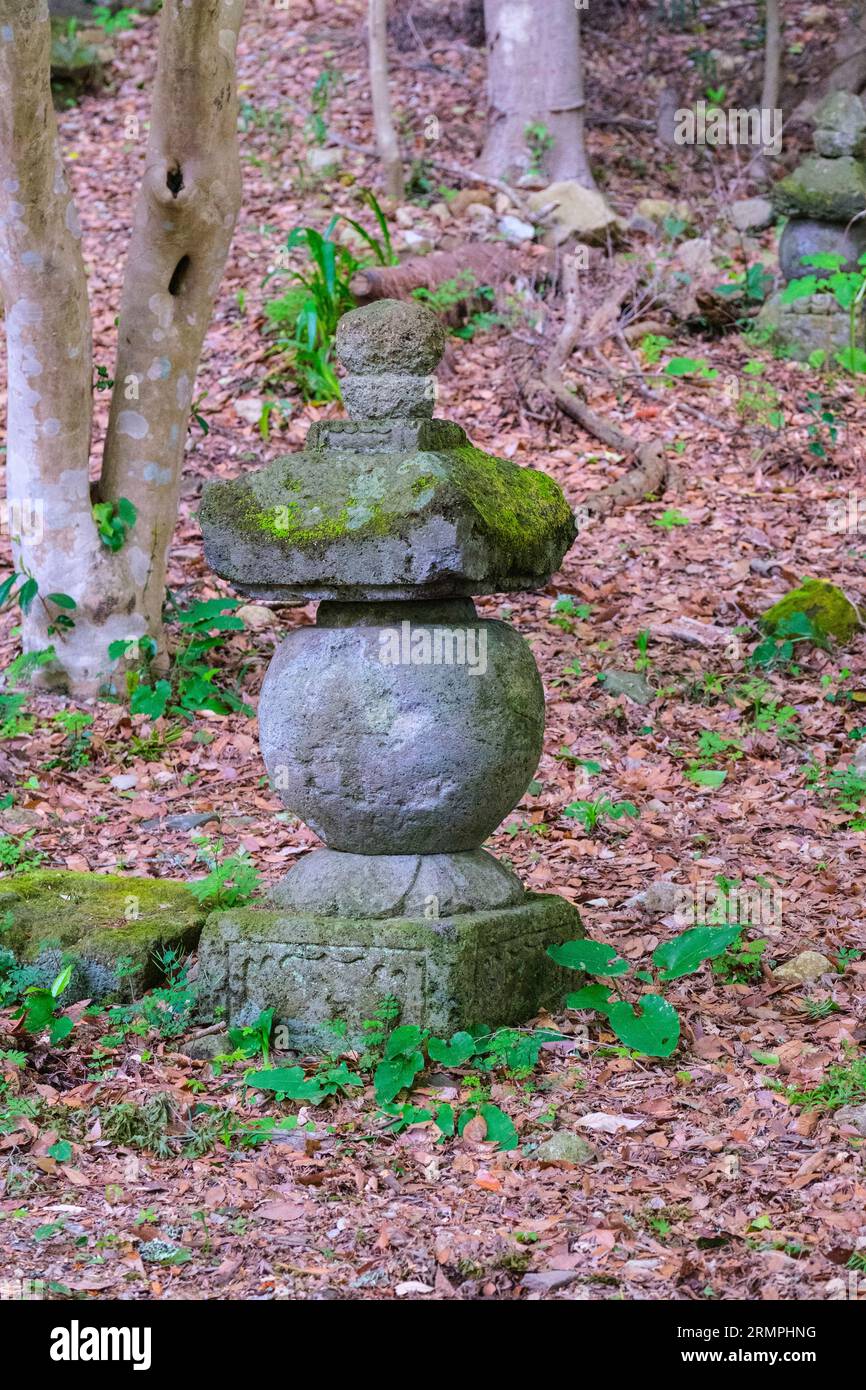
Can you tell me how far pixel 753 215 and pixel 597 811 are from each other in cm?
766

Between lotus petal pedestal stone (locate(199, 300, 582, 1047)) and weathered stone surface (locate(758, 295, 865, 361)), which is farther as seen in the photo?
weathered stone surface (locate(758, 295, 865, 361))

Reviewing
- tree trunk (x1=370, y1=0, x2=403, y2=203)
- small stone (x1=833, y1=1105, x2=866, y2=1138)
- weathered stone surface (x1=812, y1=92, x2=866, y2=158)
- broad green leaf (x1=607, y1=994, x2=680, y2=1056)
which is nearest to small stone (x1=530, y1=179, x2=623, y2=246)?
tree trunk (x1=370, y1=0, x2=403, y2=203)

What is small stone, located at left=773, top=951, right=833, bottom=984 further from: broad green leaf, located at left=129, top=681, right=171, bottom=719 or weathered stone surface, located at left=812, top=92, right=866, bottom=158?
weathered stone surface, located at left=812, top=92, right=866, bottom=158

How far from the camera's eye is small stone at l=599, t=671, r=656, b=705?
673cm

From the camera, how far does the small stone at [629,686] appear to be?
22.1 ft

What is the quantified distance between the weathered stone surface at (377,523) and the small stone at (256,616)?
3.26 meters

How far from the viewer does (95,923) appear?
14.7 feet

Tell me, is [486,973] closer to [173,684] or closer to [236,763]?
[236,763]

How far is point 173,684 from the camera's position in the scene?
6805mm

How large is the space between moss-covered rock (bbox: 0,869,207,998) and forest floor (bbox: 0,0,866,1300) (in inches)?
8.1

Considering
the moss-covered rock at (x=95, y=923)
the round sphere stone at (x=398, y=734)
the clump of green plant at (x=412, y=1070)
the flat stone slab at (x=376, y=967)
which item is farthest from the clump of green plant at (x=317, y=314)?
the clump of green plant at (x=412, y=1070)

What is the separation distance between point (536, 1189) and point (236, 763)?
326 cm

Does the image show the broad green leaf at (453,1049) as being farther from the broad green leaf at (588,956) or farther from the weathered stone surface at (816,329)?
the weathered stone surface at (816,329)

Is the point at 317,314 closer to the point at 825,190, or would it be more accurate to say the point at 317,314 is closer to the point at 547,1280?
the point at 825,190
